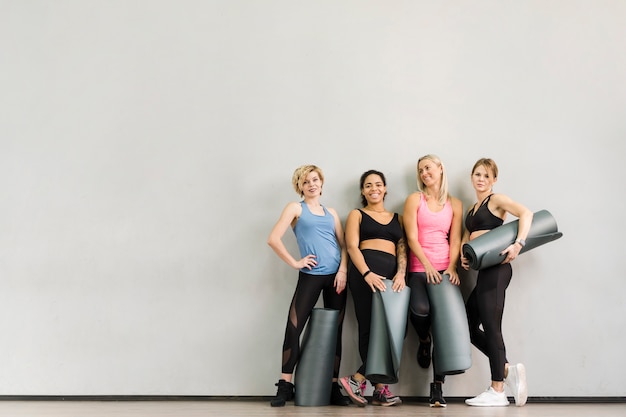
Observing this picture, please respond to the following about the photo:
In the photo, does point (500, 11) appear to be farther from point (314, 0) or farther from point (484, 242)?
point (484, 242)

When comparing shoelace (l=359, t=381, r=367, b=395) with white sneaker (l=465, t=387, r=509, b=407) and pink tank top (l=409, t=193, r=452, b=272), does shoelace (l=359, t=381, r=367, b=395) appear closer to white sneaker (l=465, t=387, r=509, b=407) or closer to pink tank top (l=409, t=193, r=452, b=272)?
white sneaker (l=465, t=387, r=509, b=407)

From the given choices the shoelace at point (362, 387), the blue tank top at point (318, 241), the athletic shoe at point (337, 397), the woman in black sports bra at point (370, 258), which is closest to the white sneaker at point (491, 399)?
the woman in black sports bra at point (370, 258)

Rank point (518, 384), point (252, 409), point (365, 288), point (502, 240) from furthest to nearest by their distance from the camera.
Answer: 1. point (365, 288)
2. point (502, 240)
3. point (518, 384)
4. point (252, 409)

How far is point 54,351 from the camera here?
145 inches

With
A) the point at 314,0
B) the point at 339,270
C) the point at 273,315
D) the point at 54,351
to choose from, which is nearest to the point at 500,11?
the point at 314,0

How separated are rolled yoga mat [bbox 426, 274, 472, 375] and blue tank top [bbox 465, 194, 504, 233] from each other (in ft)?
1.23

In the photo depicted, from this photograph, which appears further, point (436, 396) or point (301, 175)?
point (301, 175)

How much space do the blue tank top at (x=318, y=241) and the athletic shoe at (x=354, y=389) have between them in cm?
62

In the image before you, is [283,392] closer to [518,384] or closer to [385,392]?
[385,392]

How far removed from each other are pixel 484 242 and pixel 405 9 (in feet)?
5.55

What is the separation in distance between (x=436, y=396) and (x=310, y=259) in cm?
104

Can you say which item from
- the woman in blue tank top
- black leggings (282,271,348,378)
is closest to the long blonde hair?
the woman in blue tank top

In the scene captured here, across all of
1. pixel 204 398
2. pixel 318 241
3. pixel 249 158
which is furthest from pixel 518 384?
pixel 249 158

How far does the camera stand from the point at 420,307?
3.34 metres
